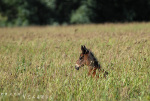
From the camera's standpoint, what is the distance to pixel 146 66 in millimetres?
5992

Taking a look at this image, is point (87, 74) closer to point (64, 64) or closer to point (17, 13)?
point (64, 64)

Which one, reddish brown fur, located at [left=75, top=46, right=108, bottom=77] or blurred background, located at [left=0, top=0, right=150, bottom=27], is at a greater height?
blurred background, located at [left=0, top=0, right=150, bottom=27]

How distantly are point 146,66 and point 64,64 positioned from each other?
2.34 m

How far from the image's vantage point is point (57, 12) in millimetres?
36750

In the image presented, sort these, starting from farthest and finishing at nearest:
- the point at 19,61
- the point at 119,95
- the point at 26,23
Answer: the point at 26,23, the point at 19,61, the point at 119,95

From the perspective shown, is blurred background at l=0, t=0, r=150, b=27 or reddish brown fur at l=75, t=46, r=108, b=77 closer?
reddish brown fur at l=75, t=46, r=108, b=77

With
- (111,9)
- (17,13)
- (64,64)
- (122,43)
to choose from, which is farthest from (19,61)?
(111,9)

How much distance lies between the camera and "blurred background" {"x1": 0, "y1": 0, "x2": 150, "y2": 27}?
34.0 metres

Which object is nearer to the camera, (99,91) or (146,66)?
(99,91)

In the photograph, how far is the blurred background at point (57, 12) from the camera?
112 ft

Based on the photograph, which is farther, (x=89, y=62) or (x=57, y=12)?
(x=57, y=12)

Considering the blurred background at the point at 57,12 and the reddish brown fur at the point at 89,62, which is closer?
the reddish brown fur at the point at 89,62

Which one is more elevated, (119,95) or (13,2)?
(13,2)

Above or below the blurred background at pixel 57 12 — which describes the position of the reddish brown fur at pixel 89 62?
below
